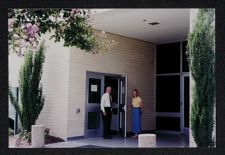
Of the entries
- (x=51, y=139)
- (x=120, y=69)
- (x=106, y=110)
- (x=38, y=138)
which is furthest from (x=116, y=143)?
(x=120, y=69)

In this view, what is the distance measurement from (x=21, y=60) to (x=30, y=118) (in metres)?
1.49

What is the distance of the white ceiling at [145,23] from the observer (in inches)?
321

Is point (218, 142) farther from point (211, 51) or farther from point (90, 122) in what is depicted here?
point (90, 122)

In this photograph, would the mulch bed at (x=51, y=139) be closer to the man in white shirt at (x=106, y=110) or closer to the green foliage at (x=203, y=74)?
the man in white shirt at (x=106, y=110)

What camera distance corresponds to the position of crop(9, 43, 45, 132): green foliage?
9469 mm

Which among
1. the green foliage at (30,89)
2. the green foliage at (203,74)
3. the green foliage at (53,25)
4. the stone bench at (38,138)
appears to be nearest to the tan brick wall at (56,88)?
the green foliage at (30,89)

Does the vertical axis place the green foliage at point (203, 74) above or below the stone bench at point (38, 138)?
above

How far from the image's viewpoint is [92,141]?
9.23 metres

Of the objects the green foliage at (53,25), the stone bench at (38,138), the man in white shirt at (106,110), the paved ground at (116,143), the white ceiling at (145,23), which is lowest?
the paved ground at (116,143)

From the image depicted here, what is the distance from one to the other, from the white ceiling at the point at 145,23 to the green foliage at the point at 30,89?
1.72 meters

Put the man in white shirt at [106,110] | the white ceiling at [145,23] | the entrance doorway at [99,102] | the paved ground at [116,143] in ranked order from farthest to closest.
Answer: the entrance doorway at [99,102] < the man in white shirt at [106,110] < the paved ground at [116,143] < the white ceiling at [145,23]

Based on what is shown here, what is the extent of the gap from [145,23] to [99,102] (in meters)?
2.44

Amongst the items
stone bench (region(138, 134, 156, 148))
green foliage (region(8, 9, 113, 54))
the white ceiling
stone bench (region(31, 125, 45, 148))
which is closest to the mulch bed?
stone bench (region(31, 125, 45, 148))

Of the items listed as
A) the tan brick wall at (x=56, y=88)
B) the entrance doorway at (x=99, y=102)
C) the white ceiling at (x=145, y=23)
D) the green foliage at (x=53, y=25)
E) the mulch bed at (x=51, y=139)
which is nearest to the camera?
the green foliage at (x=53, y=25)
